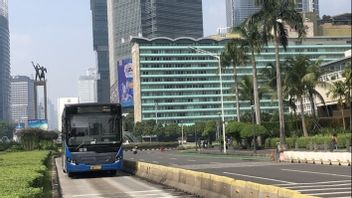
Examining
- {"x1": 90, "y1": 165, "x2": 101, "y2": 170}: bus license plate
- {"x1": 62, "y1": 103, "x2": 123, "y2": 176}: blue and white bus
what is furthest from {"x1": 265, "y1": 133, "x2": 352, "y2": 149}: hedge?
{"x1": 90, "y1": 165, "x2": 101, "y2": 170}: bus license plate

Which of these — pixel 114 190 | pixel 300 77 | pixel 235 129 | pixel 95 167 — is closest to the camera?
pixel 114 190

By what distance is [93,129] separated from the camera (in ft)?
89.9

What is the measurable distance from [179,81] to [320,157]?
498 ft

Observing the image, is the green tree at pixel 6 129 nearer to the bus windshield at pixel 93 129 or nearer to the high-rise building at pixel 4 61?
the high-rise building at pixel 4 61

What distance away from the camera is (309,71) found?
233ft

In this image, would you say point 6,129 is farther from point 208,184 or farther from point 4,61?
point 208,184

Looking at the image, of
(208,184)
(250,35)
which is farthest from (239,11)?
(208,184)

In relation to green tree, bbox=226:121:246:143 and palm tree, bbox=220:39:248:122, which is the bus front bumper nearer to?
green tree, bbox=226:121:246:143

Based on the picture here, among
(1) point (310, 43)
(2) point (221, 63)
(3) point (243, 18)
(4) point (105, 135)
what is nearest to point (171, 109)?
(1) point (310, 43)

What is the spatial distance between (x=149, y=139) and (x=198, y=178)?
151 m

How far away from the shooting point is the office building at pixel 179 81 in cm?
18275

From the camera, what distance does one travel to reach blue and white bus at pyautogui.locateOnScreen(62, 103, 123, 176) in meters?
27.2

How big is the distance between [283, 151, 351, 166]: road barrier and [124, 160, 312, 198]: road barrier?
1226 centimetres

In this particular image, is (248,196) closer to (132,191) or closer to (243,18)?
(132,191)
